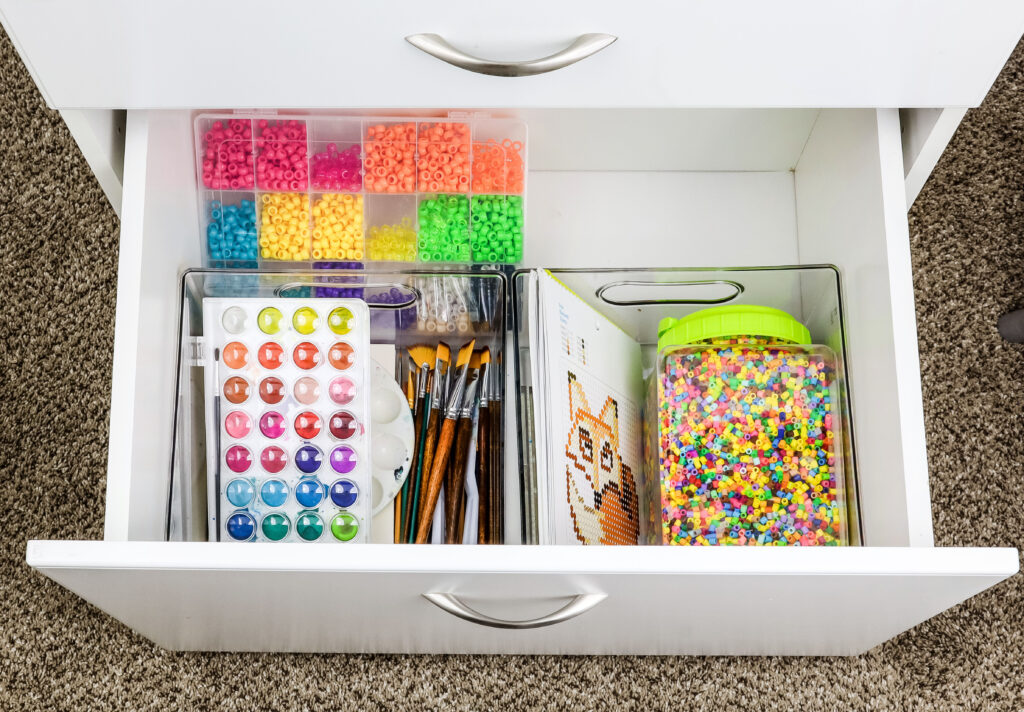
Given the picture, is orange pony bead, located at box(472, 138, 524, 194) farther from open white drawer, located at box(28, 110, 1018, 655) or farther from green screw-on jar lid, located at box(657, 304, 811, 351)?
green screw-on jar lid, located at box(657, 304, 811, 351)

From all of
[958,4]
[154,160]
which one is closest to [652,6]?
[958,4]

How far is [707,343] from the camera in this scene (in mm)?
846

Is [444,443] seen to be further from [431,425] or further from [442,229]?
[442,229]

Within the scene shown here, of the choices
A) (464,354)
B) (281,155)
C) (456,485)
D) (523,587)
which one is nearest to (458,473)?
(456,485)

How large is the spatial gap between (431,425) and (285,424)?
0.14m

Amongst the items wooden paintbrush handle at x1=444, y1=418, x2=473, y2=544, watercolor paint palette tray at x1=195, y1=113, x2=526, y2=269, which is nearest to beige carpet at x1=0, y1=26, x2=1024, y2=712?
wooden paintbrush handle at x1=444, y1=418, x2=473, y2=544

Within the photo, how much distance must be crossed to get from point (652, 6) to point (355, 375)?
0.39 meters

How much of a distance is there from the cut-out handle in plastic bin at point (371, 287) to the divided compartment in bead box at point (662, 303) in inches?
3.8

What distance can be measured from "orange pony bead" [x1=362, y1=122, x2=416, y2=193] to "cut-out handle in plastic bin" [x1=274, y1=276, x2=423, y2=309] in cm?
→ 9

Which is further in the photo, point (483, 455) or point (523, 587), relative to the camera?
point (483, 455)

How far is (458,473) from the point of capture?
881 mm

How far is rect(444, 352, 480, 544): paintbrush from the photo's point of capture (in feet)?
2.86

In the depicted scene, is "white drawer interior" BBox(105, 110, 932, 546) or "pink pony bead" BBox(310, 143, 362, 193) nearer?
"white drawer interior" BBox(105, 110, 932, 546)

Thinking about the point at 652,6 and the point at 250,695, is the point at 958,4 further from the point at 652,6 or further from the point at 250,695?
the point at 250,695
